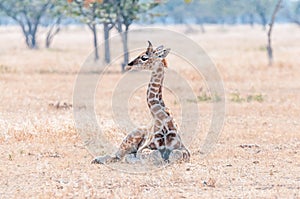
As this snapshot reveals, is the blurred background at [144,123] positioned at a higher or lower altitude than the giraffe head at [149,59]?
lower

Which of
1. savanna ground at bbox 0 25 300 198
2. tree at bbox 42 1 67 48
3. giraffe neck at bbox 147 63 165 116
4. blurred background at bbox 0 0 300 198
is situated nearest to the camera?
savanna ground at bbox 0 25 300 198

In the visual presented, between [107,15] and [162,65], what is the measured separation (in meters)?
19.7

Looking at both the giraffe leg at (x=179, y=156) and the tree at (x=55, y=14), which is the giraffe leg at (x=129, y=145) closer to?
the giraffe leg at (x=179, y=156)

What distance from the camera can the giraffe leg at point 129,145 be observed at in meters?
10.3

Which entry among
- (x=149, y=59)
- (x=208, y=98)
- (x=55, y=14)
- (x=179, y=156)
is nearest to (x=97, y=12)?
(x=208, y=98)

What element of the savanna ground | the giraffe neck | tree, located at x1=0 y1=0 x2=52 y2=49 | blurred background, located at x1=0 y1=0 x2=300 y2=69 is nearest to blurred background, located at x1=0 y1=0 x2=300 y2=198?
the savanna ground

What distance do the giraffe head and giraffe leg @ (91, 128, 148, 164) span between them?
86 cm

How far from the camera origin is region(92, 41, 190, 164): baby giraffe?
406 inches

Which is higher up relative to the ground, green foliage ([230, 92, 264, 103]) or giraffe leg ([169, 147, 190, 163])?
giraffe leg ([169, 147, 190, 163])

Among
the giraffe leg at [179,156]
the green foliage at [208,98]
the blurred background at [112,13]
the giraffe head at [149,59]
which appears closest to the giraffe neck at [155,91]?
the giraffe head at [149,59]

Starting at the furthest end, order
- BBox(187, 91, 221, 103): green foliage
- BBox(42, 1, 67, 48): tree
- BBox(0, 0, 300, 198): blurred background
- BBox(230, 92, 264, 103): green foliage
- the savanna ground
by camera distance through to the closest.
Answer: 1. BBox(42, 1, 67, 48): tree
2. BBox(230, 92, 264, 103): green foliage
3. BBox(187, 91, 221, 103): green foliage
4. BBox(0, 0, 300, 198): blurred background
5. the savanna ground

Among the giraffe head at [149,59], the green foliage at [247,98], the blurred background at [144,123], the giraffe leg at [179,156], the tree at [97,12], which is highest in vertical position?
the tree at [97,12]

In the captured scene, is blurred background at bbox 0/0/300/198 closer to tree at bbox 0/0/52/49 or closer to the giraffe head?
the giraffe head

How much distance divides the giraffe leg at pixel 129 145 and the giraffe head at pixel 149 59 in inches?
33.9
